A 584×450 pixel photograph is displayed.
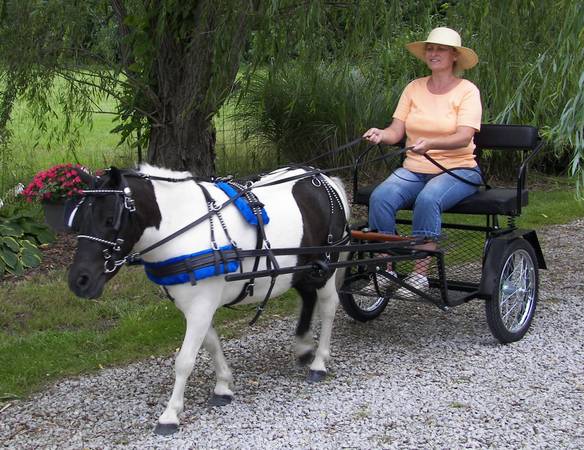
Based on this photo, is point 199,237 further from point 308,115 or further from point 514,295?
point 308,115

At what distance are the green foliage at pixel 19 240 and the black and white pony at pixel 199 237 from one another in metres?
3.33

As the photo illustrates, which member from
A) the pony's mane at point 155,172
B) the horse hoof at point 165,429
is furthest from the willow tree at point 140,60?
the horse hoof at point 165,429

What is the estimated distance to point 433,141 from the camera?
547cm

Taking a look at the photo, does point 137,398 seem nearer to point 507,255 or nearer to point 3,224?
point 507,255

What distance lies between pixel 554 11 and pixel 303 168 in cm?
296

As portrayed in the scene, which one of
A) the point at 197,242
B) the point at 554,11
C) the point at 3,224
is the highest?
the point at 554,11

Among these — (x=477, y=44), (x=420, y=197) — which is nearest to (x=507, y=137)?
(x=420, y=197)

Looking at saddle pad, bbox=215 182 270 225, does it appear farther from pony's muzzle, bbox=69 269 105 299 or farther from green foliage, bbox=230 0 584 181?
green foliage, bbox=230 0 584 181

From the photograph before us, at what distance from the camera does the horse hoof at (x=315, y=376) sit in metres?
5.15

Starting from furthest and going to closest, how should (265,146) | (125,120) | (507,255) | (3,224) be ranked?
1. (265,146)
2. (125,120)
3. (3,224)
4. (507,255)

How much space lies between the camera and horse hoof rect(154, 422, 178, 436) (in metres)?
4.37

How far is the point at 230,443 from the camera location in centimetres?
429

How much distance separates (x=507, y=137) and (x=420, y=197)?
904 millimetres

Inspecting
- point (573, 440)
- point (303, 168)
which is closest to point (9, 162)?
point (303, 168)
